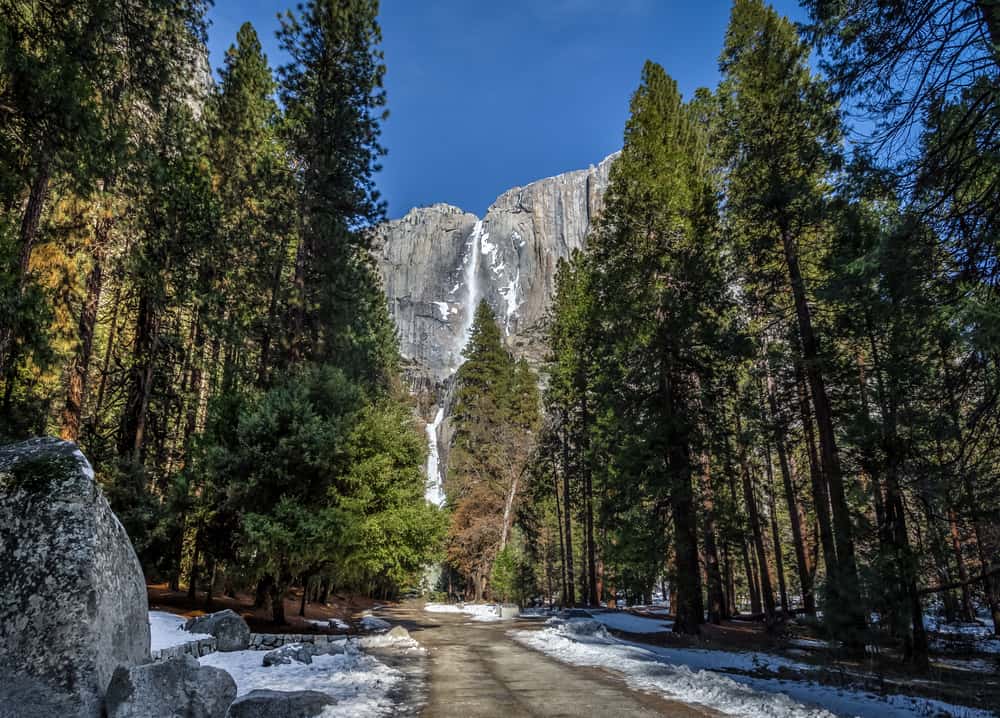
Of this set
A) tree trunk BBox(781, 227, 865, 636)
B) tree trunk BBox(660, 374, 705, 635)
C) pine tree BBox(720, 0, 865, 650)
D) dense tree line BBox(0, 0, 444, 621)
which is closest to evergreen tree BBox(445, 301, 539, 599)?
dense tree line BBox(0, 0, 444, 621)

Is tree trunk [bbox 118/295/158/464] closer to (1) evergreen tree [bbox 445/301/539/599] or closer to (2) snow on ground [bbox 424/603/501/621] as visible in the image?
(2) snow on ground [bbox 424/603/501/621]

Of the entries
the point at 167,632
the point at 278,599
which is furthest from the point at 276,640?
the point at 278,599

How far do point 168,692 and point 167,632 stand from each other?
215 inches

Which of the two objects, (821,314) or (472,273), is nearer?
(821,314)

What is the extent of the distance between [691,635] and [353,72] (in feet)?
66.1

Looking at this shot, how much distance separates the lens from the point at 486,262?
127688mm

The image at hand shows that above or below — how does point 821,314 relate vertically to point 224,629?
above

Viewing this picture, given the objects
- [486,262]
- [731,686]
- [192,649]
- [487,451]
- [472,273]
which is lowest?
[731,686]

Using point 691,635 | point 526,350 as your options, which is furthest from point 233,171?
point 526,350

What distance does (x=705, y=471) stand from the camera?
1714 cm

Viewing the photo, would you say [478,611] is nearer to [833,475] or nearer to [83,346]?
[833,475]

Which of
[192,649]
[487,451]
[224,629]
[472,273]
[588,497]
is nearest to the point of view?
[192,649]

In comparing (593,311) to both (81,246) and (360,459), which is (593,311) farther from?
(81,246)

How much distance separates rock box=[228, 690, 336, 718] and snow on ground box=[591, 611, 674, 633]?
41.3 ft
